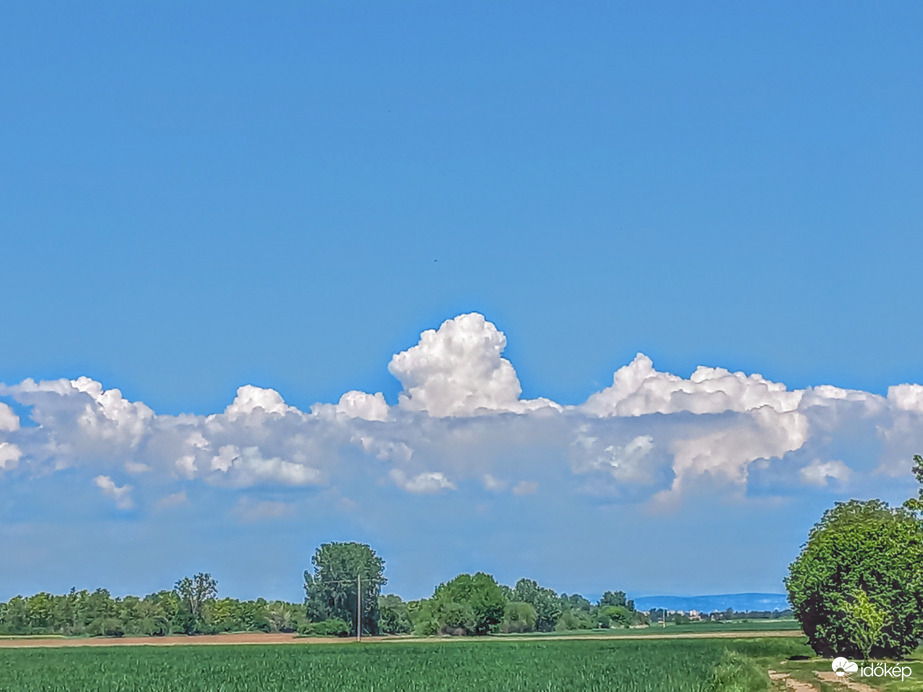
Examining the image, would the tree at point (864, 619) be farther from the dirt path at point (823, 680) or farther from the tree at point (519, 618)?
the tree at point (519, 618)

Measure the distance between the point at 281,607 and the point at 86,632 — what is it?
36.7 meters

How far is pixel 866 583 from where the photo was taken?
6103 cm

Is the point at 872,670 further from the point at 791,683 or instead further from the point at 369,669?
the point at 369,669

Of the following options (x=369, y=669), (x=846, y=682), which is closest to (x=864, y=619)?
(x=846, y=682)

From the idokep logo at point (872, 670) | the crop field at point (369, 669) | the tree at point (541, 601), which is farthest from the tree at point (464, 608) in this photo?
the idokep logo at point (872, 670)

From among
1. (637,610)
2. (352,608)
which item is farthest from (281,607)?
(637,610)

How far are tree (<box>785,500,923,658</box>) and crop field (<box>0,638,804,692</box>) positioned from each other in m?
6.15

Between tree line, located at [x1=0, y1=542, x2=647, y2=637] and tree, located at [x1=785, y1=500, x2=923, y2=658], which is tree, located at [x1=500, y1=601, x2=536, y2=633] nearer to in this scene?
tree line, located at [x1=0, y1=542, x2=647, y2=637]

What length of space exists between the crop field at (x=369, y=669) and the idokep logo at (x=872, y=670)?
5.89 m

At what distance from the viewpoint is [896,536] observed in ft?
199

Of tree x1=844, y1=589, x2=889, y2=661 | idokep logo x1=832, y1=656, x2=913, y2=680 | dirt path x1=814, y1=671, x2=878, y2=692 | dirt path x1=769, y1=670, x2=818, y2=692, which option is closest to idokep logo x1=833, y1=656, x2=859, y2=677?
idokep logo x1=832, y1=656, x2=913, y2=680

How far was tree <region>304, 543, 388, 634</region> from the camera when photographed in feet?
452

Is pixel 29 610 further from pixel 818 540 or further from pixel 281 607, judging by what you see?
pixel 818 540

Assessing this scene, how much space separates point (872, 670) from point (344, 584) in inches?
3679
